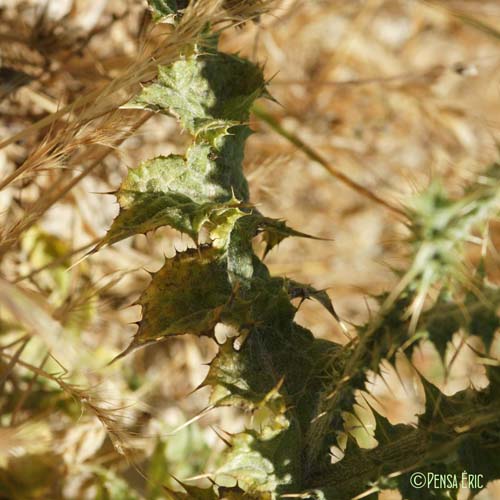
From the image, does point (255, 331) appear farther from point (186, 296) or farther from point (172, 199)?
point (172, 199)

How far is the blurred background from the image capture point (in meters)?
1.26

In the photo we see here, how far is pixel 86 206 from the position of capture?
6.85ft

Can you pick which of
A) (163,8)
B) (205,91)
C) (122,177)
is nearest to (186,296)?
(205,91)

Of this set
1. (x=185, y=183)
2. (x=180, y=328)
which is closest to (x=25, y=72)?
(x=185, y=183)

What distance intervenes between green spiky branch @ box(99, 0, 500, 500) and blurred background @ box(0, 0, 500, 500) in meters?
0.08

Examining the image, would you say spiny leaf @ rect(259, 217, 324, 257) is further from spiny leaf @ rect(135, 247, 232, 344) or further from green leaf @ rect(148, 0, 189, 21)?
green leaf @ rect(148, 0, 189, 21)

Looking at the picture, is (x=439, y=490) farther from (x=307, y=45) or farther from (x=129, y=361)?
(x=307, y=45)

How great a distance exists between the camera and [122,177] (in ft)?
6.64

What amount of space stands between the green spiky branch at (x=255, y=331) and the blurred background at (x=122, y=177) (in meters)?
0.08

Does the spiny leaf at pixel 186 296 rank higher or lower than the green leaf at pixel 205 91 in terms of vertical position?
lower

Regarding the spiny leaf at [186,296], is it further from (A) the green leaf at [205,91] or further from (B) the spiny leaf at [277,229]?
(A) the green leaf at [205,91]

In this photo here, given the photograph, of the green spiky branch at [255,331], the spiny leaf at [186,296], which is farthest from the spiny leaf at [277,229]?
the spiny leaf at [186,296]

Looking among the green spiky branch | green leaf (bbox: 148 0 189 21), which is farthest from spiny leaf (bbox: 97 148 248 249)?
green leaf (bbox: 148 0 189 21)

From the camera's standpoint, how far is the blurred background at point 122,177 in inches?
49.8
